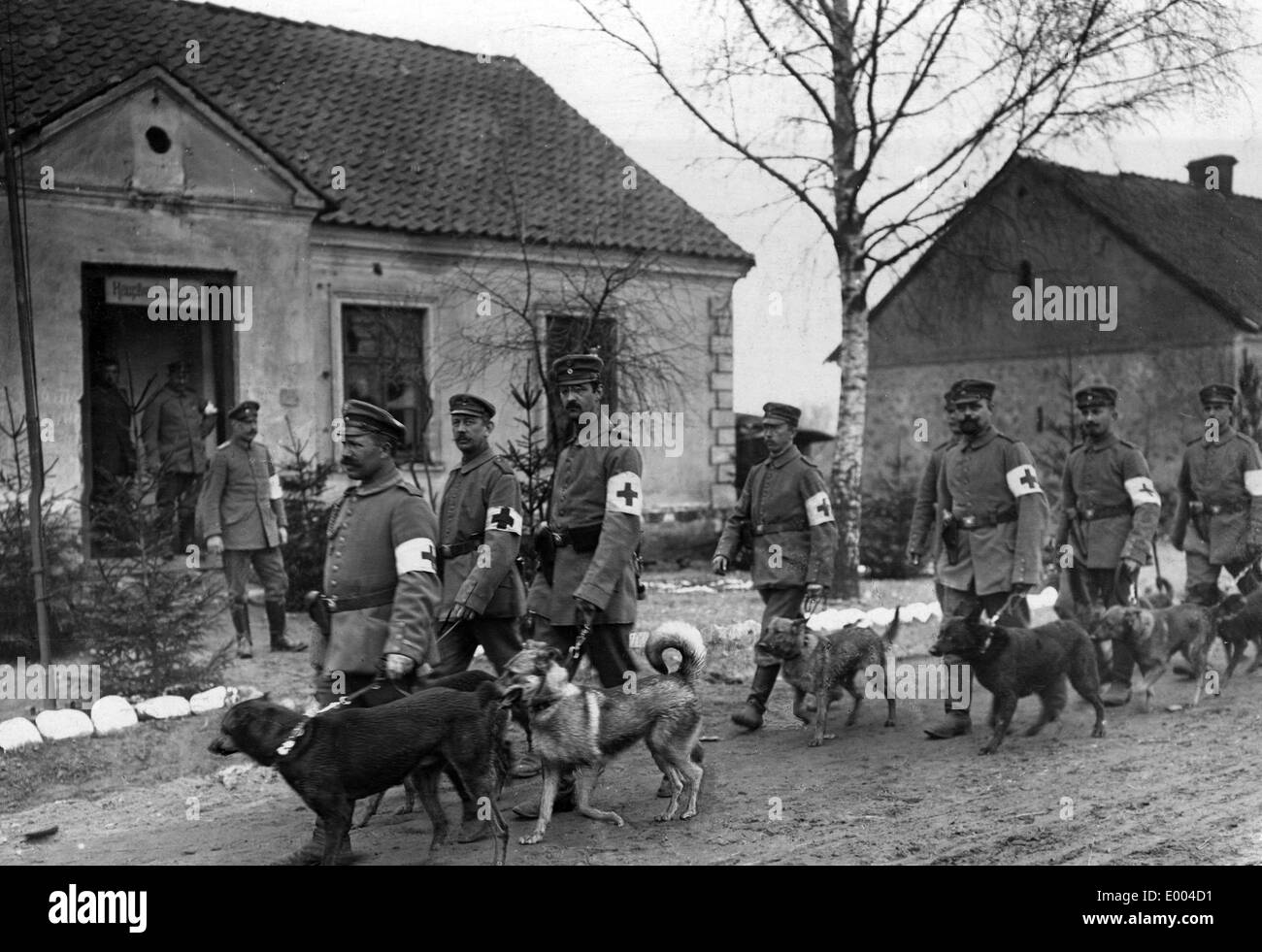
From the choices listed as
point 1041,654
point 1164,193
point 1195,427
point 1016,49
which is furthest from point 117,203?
point 1195,427

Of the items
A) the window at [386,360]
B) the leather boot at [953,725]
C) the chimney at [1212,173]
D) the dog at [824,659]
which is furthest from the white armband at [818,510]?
the window at [386,360]

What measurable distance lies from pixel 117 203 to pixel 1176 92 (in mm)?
10413

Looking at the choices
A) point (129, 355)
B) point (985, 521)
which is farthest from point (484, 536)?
point (129, 355)

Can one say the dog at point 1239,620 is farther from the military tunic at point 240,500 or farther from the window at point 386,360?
the window at point 386,360

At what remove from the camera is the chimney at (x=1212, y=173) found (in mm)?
8922

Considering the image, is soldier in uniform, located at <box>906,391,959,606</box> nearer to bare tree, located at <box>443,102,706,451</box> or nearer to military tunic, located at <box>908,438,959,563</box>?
military tunic, located at <box>908,438,959,563</box>

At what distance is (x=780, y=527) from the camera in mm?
8602

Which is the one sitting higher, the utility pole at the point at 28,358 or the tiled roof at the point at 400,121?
the tiled roof at the point at 400,121

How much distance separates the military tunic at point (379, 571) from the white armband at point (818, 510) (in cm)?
318

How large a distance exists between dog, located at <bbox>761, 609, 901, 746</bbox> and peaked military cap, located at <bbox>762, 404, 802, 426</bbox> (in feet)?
4.39

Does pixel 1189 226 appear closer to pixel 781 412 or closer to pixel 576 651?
pixel 781 412

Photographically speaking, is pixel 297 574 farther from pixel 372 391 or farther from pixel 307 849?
pixel 307 849

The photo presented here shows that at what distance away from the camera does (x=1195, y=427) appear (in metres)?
19.8
